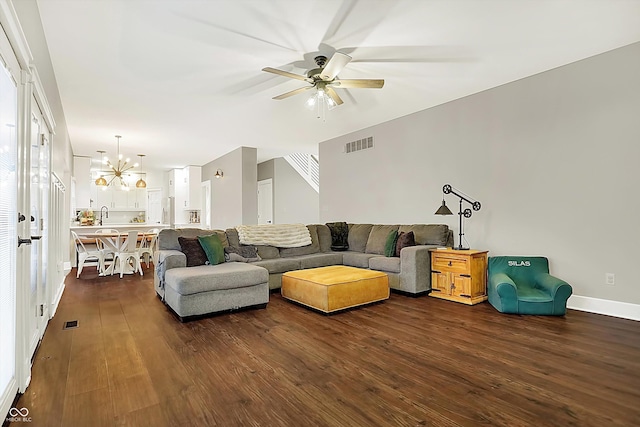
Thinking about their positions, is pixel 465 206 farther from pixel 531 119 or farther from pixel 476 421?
pixel 476 421

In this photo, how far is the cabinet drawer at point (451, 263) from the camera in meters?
4.22

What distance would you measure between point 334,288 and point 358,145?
373 cm

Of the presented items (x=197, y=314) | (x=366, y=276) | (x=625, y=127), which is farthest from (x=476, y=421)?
(x=625, y=127)

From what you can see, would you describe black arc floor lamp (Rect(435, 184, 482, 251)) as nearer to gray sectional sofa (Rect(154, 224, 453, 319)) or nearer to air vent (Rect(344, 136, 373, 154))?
gray sectional sofa (Rect(154, 224, 453, 319))

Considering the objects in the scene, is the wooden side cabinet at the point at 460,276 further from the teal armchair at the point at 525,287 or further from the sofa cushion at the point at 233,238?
the sofa cushion at the point at 233,238

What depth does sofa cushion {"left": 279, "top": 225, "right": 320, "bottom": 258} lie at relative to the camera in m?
5.35

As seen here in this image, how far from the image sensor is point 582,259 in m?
3.79

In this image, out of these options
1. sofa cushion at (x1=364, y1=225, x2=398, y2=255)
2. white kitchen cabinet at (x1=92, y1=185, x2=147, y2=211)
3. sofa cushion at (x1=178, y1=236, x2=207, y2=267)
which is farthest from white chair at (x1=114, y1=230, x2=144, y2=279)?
white kitchen cabinet at (x1=92, y1=185, x2=147, y2=211)

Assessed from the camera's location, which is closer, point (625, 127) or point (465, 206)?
point (625, 127)

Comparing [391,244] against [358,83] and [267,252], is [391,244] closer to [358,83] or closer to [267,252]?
[267,252]

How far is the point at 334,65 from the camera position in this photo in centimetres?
323

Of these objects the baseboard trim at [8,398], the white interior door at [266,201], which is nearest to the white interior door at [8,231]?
the baseboard trim at [8,398]

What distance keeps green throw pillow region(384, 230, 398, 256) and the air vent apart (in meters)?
2.07

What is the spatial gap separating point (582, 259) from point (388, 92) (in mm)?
3097
